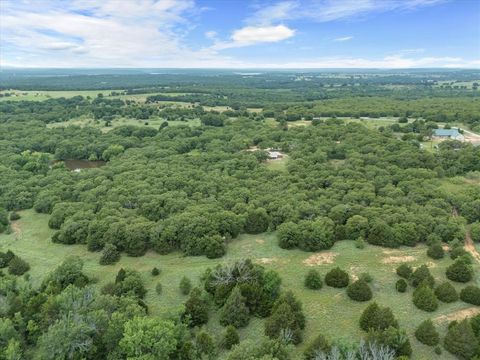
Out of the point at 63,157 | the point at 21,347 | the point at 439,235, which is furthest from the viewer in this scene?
the point at 63,157

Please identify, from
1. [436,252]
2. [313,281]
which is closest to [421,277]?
[436,252]

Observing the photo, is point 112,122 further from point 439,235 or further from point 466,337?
point 466,337

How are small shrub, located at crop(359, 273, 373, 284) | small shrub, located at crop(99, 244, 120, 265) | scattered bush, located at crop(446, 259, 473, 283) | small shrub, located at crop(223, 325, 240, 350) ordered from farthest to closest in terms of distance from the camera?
small shrub, located at crop(99, 244, 120, 265) → scattered bush, located at crop(446, 259, 473, 283) → small shrub, located at crop(359, 273, 373, 284) → small shrub, located at crop(223, 325, 240, 350)

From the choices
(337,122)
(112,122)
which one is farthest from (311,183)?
(112,122)

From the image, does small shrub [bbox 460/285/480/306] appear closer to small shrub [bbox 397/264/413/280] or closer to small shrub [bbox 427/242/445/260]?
small shrub [bbox 397/264/413/280]

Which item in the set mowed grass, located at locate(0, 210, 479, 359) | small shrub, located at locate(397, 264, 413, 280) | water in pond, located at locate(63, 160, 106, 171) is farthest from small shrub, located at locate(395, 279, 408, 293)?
water in pond, located at locate(63, 160, 106, 171)

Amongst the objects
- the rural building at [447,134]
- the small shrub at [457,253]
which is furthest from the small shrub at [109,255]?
the rural building at [447,134]
